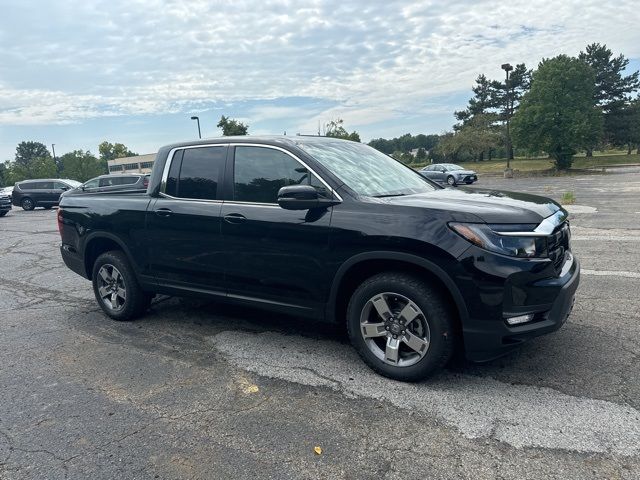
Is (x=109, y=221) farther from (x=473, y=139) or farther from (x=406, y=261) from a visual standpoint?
(x=473, y=139)

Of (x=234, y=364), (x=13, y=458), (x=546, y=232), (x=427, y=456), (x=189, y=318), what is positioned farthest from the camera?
(x=189, y=318)

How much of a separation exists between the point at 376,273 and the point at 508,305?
3.17 feet

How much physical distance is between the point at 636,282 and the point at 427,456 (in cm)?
441

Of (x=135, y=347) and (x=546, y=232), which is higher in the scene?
(x=546, y=232)

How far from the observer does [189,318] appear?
5.24m

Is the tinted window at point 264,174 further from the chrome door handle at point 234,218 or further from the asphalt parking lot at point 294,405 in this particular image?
the asphalt parking lot at point 294,405

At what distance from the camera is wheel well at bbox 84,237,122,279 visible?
527cm

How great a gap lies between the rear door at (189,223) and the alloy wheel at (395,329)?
4.85ft

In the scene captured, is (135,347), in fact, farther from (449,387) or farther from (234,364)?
(449,387)

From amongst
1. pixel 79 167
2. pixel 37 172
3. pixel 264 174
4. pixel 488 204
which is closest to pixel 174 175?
pixel 264 174

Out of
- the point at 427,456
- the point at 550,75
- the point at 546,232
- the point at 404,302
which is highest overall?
the point at 550,75

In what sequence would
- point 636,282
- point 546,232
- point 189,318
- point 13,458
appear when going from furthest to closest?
point 636,282 → point 189,318 → point 546,232 → point 13,458

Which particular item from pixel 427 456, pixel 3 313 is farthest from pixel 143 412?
pixel 3 313

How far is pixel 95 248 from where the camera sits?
5.43 meters
